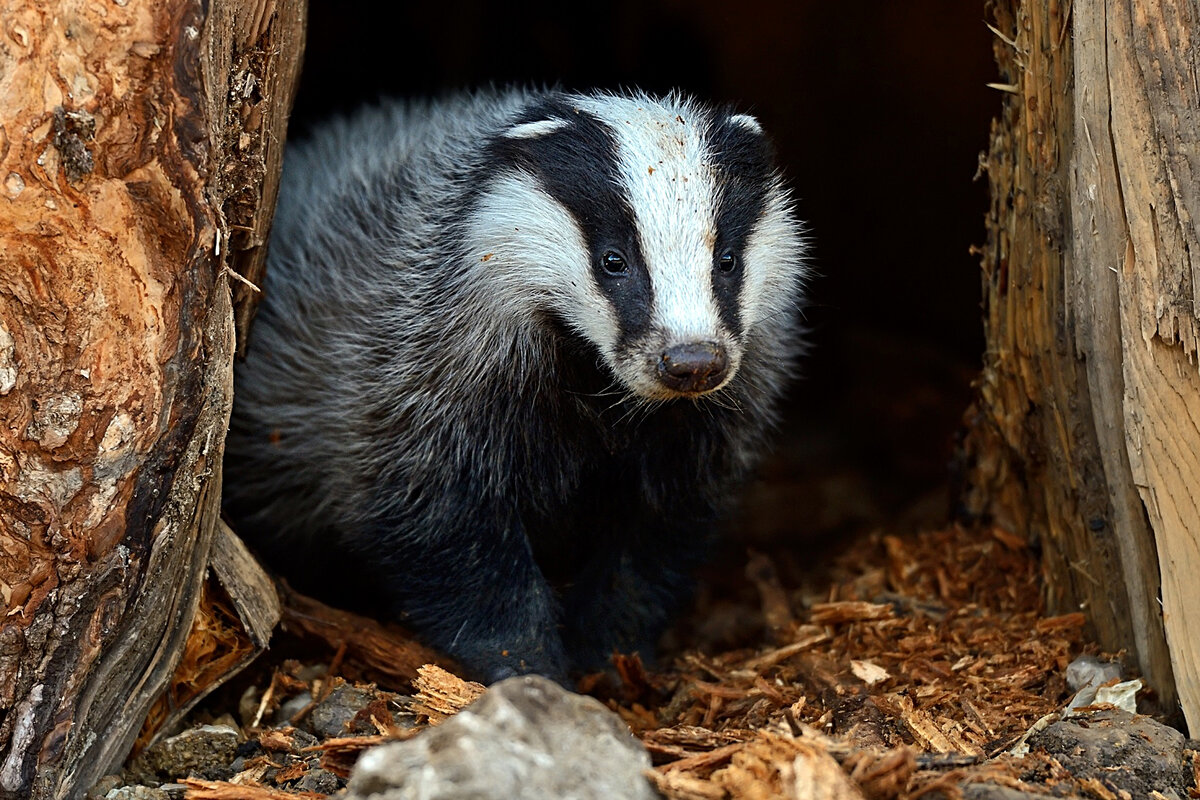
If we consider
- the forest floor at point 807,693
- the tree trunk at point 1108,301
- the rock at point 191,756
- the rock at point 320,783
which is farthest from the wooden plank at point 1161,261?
the rock at point 191,756

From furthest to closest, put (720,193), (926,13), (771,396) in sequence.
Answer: (926,13) → (771,396) → (720,193)

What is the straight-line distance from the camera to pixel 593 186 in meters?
3.85

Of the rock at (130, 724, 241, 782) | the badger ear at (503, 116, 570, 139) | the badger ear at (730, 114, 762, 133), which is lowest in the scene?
the rock at (130, 724, 241, 782)

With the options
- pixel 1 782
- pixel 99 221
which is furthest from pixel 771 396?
pixel 1 782

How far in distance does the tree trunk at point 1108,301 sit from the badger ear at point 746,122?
87cm

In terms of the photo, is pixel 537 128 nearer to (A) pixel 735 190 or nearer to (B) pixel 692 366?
(A) pixel 735 190

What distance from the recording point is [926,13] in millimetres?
6816

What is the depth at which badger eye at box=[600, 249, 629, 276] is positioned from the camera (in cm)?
Result: 376

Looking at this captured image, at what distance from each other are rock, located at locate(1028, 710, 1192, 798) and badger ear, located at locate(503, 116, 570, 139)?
2398mm

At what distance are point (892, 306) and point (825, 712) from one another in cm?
439

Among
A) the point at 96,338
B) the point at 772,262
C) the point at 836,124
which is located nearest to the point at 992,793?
the point at 772,262

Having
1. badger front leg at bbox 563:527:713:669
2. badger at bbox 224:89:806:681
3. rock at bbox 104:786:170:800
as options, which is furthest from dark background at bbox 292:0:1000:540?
rock at bbox 104:786:170:800

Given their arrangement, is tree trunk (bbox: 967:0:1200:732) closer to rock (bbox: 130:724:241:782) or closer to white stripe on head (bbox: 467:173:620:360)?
white stripe on head (bbox: 467:173:620:360)

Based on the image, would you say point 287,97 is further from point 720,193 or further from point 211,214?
point 720,193
